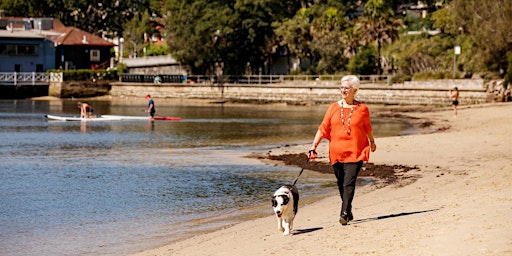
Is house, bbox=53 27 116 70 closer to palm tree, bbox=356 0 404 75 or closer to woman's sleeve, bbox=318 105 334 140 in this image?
palm tree, bbox=356 0 404 75

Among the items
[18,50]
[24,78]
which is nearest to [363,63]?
[24,78]

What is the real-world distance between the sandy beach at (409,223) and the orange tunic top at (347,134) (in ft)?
3.45

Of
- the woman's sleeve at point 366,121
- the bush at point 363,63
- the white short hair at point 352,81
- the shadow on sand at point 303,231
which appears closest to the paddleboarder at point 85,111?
the bush at point 363,63

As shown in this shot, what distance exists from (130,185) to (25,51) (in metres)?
84.9

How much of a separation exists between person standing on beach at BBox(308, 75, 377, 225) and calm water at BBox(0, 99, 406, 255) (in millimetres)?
3334

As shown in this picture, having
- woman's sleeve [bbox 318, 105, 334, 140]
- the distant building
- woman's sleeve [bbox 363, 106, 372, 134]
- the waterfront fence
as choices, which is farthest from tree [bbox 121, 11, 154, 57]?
woman's sleeve [bbox 363, 106, 372, 134]

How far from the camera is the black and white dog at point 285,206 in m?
12.9

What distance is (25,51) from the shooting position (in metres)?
105

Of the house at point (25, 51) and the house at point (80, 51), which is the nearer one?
the house at point (25, 51)

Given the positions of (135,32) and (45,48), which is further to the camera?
(135,32)

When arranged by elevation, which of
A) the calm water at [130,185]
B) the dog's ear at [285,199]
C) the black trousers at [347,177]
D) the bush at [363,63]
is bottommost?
the calm water at [130,185]

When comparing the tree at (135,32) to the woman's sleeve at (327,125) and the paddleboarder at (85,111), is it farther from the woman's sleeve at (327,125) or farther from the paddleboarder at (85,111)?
the woman's sleeve at (327,125)

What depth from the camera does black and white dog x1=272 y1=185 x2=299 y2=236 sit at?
12.9 meters

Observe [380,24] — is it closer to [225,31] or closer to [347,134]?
[225,31]
